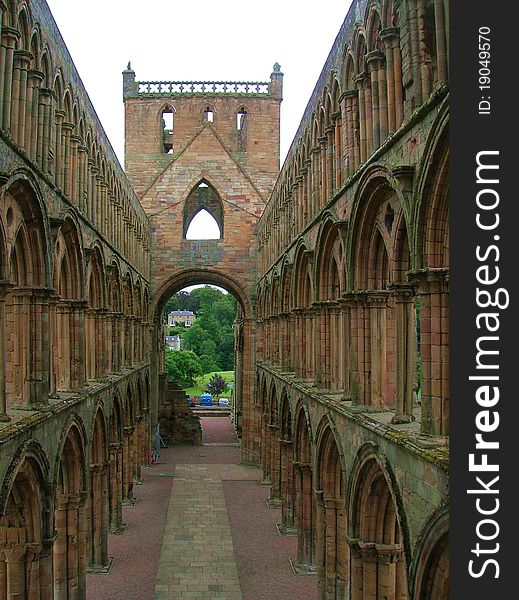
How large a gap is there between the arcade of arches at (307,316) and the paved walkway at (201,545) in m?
1.02

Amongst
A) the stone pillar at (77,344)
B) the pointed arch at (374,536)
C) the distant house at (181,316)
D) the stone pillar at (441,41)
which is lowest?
the pointed arch at (374,536)

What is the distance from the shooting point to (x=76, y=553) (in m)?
17.8

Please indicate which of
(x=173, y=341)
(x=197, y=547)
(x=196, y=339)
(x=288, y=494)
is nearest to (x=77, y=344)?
(x=197, y=547)

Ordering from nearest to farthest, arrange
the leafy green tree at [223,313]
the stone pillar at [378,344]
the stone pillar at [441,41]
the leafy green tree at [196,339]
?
the stone pillar at [441,41], the stone pillar at [378,344], the leafy green tree at [196,339], the leafy green tree at [223,313]

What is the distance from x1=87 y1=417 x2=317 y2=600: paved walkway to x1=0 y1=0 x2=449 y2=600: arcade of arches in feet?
3.33

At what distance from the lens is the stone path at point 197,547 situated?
19.8 meters

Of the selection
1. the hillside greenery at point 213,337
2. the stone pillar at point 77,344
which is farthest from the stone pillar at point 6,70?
the hillside greenery at point 213,337

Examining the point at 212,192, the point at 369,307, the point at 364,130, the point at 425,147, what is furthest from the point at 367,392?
the point at 212,192

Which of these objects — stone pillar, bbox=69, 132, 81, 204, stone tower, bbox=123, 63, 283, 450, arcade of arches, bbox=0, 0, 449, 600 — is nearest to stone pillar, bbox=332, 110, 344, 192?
arcade of arches, bbox=0, 0, 449, 600

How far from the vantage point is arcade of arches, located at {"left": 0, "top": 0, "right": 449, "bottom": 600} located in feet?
32.5

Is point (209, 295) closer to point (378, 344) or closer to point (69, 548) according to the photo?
point (69, 548)

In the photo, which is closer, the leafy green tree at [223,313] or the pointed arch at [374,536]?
the pointed arch at [374,536]

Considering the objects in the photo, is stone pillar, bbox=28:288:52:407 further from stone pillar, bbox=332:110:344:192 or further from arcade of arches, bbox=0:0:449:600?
stone pillar, bbox=332:110:344:192

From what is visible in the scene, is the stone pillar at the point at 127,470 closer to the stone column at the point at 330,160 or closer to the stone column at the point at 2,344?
the stone column at the point at 330,160
